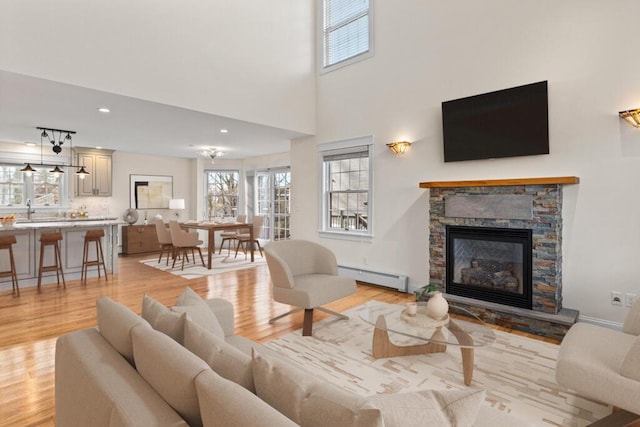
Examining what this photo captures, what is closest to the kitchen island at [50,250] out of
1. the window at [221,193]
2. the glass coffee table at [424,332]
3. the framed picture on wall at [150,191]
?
the framed picture on wall at [150,191]

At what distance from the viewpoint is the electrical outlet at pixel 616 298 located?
328 cm

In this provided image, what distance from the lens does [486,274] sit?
391 centimetres

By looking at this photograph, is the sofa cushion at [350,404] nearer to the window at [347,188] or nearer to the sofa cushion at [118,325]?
the sofa cushion at [118,325]

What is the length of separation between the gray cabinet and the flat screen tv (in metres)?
7.38

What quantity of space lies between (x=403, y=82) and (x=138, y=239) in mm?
6956

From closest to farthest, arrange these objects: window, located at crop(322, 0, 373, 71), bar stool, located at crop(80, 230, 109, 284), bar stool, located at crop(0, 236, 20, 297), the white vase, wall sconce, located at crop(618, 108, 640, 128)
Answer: the white vase
wall sconce, located at crop(618, 108, 640, 128)
bar stool, located at crop(0, 236, 20, 297)
window, located at crop(322, 0, 373, 71)
bar stool, located at crop(80, 230, 109, 284)

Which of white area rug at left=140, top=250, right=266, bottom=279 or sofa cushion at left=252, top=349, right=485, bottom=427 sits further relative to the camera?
white area rug at left=140, top=250, right=266, bottom=279

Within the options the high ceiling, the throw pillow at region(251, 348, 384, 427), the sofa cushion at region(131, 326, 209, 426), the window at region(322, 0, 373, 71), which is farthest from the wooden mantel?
the sofa cushion at region(131, 326, 209, 426)

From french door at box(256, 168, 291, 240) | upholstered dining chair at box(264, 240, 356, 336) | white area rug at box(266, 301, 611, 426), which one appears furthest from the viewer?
french door at box(256, 168, 291, 240)

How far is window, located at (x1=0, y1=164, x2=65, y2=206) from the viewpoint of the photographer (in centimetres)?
685

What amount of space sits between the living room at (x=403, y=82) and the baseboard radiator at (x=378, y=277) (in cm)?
9

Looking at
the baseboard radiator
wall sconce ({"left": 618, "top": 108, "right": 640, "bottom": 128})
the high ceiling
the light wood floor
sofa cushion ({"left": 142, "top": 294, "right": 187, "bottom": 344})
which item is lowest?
the light wood floor

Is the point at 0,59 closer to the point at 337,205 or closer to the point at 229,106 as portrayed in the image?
the point at 229,106

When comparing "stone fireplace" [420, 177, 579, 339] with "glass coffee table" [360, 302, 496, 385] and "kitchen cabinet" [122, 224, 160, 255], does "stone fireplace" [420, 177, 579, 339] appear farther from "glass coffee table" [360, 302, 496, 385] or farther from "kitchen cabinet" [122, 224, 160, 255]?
"kitchen cabinet" [122, 224, 160, 255]
